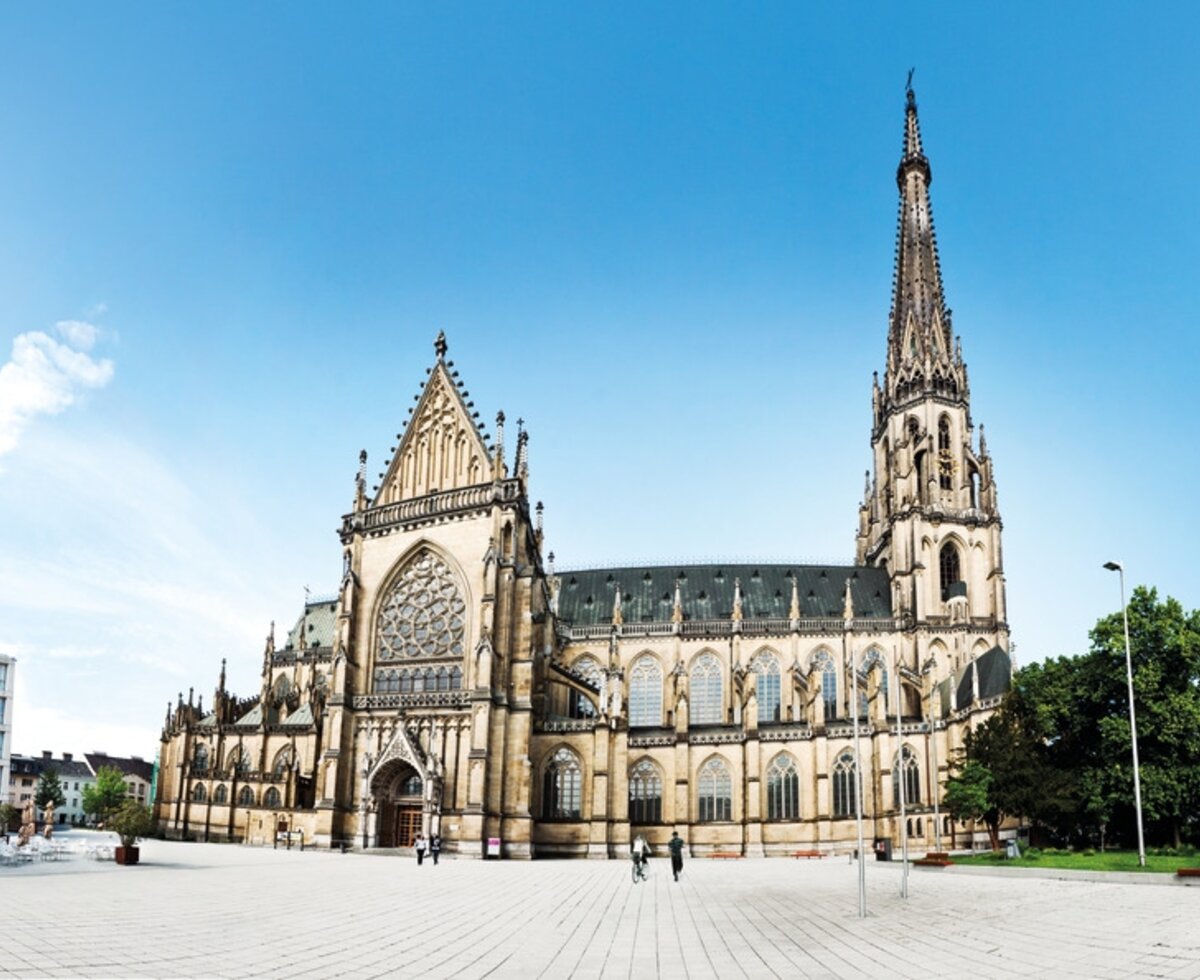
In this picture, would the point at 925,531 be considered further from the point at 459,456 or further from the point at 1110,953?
the point at 1110,953

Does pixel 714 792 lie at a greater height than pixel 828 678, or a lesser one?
lesser

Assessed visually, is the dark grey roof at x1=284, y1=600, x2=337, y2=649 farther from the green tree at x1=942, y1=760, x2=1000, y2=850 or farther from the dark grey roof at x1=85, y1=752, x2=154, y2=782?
the dark grey roof at x1=85, y1=752, x2=154, y2=782

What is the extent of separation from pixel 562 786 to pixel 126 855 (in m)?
28.5

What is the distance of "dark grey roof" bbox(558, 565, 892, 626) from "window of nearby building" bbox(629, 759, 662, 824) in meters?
13.6

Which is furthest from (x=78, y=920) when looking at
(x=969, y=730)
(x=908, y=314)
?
(x=908, y=314)

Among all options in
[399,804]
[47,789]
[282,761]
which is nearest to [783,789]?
[399,804]

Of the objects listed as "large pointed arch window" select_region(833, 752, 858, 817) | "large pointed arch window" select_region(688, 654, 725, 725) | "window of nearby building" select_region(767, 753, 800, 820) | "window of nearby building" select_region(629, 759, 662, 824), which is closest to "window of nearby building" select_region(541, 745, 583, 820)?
"window of nearby building" select_region(629, 759, 662, 824)

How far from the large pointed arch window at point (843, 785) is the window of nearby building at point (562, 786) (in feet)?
54.3

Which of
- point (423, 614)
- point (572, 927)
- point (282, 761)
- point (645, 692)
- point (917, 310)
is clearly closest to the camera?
point (572, 927)

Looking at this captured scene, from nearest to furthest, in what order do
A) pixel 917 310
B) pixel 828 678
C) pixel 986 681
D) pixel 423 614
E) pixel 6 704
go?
pixel 986 681 < pixel 423 614 < pixel 828 678 < pixel 917 310 < pixel 6 704

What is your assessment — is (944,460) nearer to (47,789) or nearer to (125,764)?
(47,789)

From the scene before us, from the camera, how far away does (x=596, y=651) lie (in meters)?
77.7

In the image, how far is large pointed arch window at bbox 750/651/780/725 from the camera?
7556 centimetres

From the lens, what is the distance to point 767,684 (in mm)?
76375
